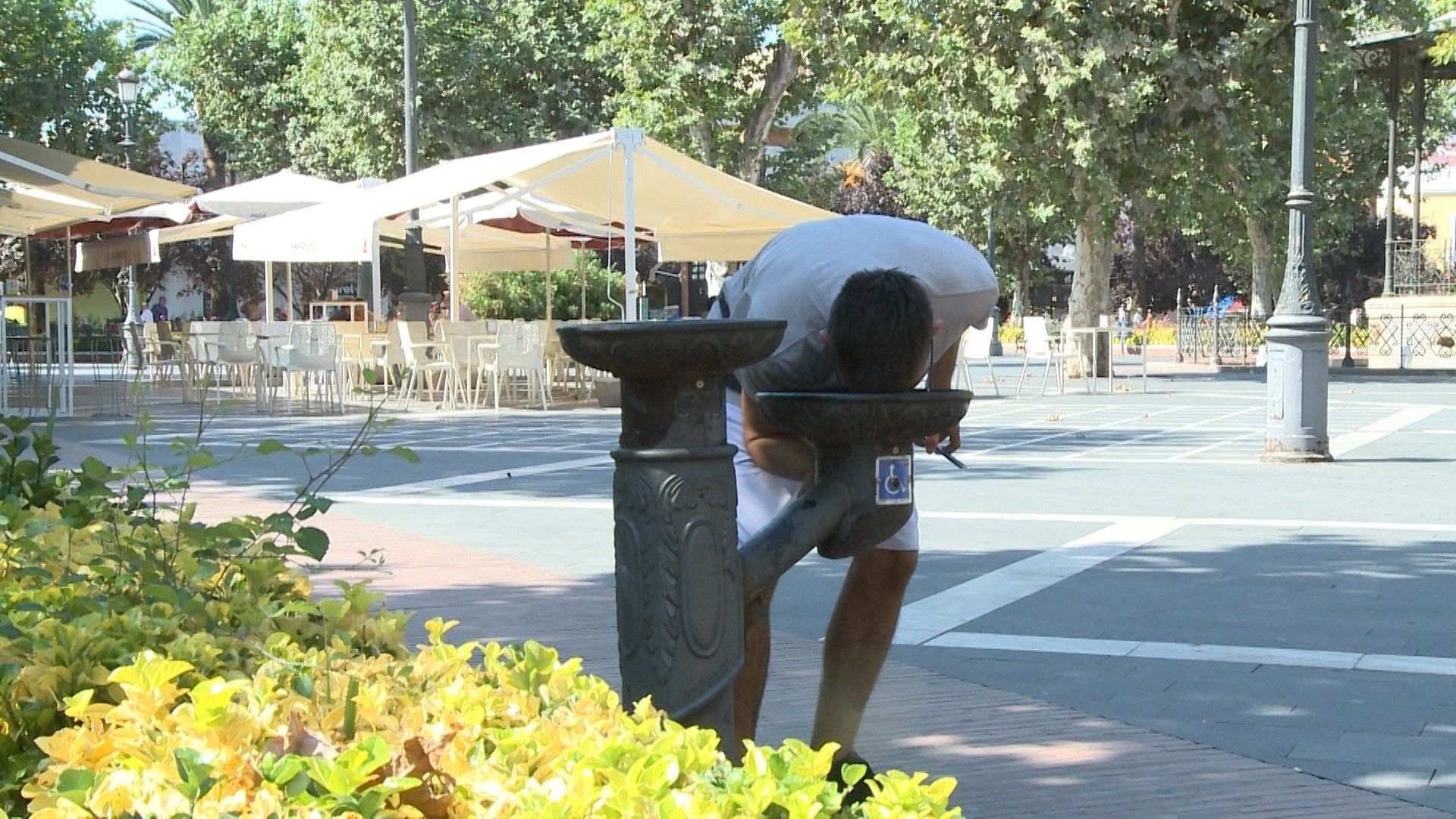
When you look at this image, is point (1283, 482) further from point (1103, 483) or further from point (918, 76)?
point (918, 76)

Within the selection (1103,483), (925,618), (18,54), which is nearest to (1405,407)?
(1103,483)

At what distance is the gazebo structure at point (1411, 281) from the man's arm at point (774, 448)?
26428 mm

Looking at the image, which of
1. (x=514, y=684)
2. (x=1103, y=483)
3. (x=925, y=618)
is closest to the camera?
(x=514, y=684)

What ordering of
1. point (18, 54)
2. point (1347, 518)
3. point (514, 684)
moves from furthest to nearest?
1. point (18, 54)
2. point (1347, 518)
3. point (514, 684)

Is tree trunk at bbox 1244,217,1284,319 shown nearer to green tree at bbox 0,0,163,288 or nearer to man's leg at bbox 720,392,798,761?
green tree at bbox 0,0,163,288

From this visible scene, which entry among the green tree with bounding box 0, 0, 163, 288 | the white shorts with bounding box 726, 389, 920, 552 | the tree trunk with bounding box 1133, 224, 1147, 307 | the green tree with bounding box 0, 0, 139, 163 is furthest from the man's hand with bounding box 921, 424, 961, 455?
the tree trunk with bounding box 1133, 224, 1147, 307

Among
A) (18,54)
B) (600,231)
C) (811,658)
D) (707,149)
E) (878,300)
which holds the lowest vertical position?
(811,658)

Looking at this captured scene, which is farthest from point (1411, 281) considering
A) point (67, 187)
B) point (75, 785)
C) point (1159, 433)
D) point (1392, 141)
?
point (75, 785)

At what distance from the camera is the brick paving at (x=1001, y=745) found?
3.83m

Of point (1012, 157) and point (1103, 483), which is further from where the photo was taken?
point (1012, 157)

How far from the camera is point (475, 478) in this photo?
10.9 metres

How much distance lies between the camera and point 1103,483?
410 inches

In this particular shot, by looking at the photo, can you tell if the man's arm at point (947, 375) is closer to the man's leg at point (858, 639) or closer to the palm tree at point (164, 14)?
the man's leg at point (858, 639)

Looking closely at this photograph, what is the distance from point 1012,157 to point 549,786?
22.9 metres
